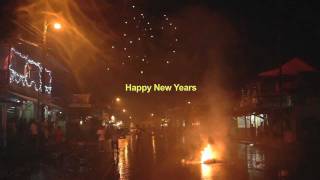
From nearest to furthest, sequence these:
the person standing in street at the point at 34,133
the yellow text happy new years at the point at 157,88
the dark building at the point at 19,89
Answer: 1. the dark building at the point at 19,89
2. the person standing in street at the point at 34,133
3. the yellow text happy new years at the point at 157,88

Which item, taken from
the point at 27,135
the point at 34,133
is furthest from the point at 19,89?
the point at 27,135

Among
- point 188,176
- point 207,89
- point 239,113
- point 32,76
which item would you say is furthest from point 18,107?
point 207,89

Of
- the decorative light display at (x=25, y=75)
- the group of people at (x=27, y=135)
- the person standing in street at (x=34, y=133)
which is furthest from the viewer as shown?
the person standing in street at (x=34, y=133)

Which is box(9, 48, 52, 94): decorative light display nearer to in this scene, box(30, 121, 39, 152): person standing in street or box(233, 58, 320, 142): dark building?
box(30, 121, 39, 152): person standing in street

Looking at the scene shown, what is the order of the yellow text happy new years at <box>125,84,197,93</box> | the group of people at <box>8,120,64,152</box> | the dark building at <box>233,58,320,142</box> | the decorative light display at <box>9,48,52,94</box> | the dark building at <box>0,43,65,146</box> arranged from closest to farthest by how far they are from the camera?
1. the dark building at <box>0,43,65,146</box>
2. the decorative light display at <box>9,48,52,94</box>
3. the group of people at <box>8,120,64,152</box>
4. the dark building at <box>233,58,320,142</box>
5. the yellow text happy new years at <box>125,84,197,93</box>

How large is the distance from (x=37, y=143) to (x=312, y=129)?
22762 millimetres

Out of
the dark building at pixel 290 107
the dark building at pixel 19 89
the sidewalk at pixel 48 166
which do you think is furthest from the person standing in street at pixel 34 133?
the dark building at pixel 290 107

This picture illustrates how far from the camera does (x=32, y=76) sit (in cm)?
3438

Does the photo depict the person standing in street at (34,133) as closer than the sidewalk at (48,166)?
No

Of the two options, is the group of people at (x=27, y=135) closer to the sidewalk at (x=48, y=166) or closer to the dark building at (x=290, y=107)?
the sidewalk at (x=48, y=166)

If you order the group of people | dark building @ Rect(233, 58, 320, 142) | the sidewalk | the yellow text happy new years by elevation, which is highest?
the yellow text happy new years

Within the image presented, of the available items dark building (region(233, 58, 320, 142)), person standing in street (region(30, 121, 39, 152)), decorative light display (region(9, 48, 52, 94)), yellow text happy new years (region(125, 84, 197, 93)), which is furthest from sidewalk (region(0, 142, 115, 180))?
yellow text happy new years (region(125, 84, 197, 93))

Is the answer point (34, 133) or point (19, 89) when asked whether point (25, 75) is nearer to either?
point (19, 89)

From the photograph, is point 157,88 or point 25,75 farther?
point 157,88
